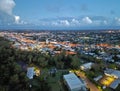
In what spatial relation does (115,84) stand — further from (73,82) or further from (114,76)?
(73,82)

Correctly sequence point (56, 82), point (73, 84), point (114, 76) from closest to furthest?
1. point (73, 84)
2. point (56, 82)
3. point (114, 76)

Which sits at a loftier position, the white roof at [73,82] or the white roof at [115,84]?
the white roof at [73,82]

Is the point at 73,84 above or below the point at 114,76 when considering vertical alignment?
above

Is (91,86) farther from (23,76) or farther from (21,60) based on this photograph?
(21,60)

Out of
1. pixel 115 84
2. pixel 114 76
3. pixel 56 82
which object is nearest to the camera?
pixel 115 84

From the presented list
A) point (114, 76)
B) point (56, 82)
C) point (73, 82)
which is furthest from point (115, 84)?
point (56, 82)

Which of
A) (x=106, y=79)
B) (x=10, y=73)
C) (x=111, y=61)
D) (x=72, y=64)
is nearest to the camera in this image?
(x=10, y=73)

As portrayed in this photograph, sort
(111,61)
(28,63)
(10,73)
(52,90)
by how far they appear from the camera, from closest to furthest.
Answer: (52,90), (10,73), (28,63), (111,61)

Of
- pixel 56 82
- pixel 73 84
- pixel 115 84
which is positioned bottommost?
pixel 56 82

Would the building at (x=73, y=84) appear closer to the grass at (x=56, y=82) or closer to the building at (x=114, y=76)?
the grass at (x=56, y=82)

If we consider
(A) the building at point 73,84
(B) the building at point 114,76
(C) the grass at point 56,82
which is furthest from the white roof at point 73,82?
(B) the building at point 114,76

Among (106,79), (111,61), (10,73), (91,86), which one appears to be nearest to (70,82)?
(91,86)
